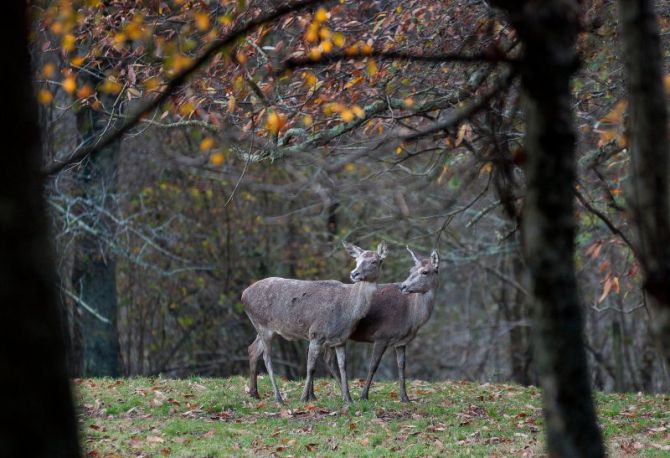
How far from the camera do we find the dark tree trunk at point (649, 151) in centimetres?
446

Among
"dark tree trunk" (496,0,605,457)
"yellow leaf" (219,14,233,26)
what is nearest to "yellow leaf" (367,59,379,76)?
"yellow leaf" (219,14,233,26)

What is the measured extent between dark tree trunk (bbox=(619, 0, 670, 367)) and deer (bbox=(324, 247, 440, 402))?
8.47 m

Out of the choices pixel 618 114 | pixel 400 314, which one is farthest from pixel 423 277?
pixel 618 114

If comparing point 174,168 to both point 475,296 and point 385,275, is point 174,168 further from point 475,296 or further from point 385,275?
Result: point 475,296

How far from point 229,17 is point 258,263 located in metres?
14.1

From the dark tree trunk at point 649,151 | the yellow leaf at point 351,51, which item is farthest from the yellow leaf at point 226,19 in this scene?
the dark tree trunk at point 649,151

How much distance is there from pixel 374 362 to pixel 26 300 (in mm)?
10019

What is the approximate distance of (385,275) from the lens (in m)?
24.0

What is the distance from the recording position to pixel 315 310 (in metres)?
12.7

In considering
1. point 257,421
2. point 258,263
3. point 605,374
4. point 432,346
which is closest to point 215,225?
point 258,263

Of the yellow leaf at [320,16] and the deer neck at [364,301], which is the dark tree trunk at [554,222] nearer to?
the yellow leaf at [320,16]

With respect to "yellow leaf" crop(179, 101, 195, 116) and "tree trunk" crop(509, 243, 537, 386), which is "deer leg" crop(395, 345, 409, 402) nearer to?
"yellow leaf" crop(179, 101, 195, 116)

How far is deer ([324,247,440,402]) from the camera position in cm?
1311

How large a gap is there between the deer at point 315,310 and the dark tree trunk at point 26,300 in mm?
9395
